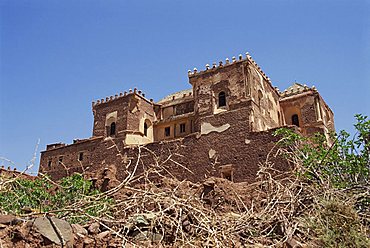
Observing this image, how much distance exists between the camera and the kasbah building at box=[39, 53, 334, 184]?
19719 mm

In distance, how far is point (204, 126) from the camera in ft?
71.8

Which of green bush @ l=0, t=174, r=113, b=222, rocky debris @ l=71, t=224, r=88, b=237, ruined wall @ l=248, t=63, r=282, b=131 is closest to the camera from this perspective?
green bush @ l=0, t=174, r=113, b=222

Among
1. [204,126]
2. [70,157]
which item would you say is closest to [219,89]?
[204,126]

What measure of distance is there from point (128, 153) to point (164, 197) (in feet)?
62.6

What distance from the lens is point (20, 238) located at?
3.98m

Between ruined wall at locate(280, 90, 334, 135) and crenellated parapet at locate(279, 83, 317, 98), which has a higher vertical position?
crenellated parapet at locate(279, 83, 317, 98)

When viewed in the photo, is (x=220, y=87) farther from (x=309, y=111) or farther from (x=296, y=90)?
(x=296, y=90)

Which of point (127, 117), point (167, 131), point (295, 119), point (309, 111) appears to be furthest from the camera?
point (167, 131)

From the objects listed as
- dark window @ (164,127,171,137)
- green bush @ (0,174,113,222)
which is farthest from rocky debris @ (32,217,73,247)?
dark window @ (164,127,171,137)

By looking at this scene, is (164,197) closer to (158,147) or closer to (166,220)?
(166,220)

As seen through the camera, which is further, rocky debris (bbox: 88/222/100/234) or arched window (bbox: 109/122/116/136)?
arched window (bbox: 109/122/116/136)

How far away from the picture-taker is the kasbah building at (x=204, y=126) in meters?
19.7

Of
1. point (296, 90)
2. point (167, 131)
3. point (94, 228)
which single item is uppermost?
point (296, 90)

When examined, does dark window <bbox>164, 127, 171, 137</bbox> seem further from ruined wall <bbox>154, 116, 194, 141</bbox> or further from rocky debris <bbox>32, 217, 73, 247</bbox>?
rocky debris <bbox>32, 217, 73, 247</bbox>
